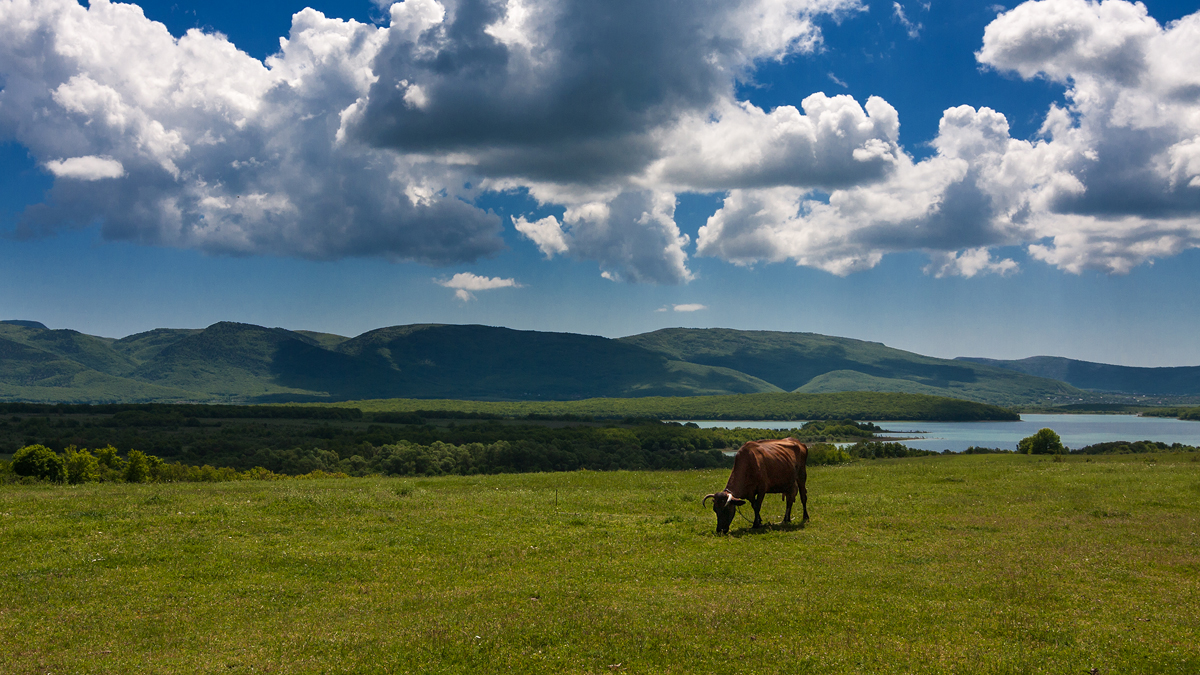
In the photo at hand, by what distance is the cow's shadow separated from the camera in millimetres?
22344

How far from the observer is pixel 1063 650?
11.4 meters

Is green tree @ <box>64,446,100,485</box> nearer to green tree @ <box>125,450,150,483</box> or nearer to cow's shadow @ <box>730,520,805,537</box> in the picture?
green tree @ <box>125,450,150,483</box>

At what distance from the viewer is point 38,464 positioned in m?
35.3

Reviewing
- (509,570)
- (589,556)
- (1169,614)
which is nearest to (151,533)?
(509,570)

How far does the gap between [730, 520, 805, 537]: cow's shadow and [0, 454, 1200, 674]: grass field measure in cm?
16

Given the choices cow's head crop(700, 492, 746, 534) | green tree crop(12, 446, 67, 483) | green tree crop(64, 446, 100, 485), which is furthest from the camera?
green tree crop(64, 446, 100, 485)

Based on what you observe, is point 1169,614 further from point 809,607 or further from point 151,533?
point 151,533

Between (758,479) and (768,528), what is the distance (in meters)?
1.64

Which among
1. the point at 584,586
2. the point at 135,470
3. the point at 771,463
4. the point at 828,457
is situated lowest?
the point at 828,457

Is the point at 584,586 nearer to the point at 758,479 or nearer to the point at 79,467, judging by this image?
the point at 758,479

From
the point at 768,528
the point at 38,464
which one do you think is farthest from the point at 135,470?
the point at 768,528

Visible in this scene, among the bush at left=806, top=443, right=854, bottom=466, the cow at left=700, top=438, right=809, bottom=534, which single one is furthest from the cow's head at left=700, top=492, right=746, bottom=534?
the bush at left=806, top=443, right=854, bottom=466

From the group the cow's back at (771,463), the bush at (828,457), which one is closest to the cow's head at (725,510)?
the cow's back at (771,463)

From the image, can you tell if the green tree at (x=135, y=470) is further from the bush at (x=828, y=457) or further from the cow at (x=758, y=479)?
the bush at (x=828, y=457)
